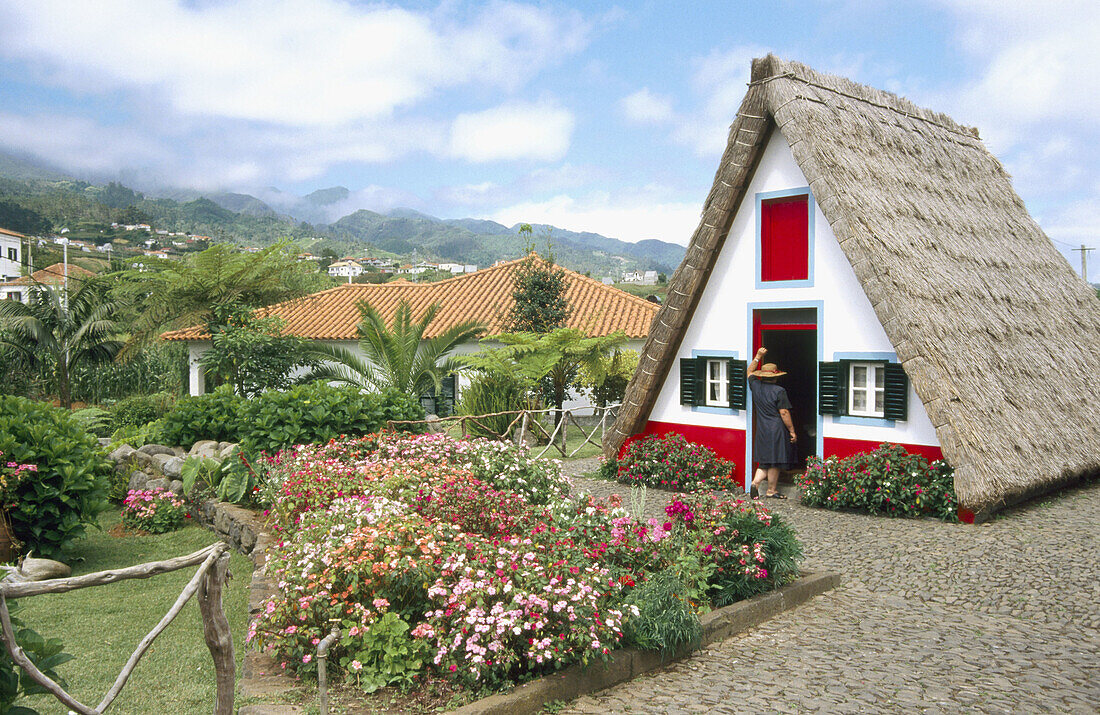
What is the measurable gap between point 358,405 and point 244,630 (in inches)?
189

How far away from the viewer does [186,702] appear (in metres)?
4.67

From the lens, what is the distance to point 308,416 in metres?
10.1

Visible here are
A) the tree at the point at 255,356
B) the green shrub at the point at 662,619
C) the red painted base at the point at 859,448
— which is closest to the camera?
the green shrub at the point at 662,619

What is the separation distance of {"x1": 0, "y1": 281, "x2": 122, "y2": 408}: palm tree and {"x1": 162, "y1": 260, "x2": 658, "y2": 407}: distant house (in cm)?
219

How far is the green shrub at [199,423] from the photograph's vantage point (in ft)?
39.1

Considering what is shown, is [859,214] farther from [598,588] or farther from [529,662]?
[529,662]

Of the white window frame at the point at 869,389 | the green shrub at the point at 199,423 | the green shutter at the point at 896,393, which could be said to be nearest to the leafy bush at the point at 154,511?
the green shrub at the point at 199,423

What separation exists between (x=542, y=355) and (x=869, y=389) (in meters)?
7.52

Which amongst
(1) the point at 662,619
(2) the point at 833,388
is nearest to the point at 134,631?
(1) the point at 662,619

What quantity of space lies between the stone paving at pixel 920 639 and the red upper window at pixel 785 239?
150 inches

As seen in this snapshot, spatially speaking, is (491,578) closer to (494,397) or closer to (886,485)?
(886,485)

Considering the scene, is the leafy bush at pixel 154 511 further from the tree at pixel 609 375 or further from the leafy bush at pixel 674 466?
the tree at pixel 609 375

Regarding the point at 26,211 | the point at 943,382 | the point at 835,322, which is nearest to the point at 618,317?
the point at 835,322

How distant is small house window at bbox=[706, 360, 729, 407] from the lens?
1177cm
